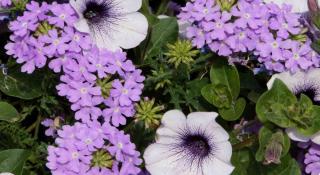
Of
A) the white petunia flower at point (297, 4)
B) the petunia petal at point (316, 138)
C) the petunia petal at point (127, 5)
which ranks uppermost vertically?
the petunia petal at point (127, 5)

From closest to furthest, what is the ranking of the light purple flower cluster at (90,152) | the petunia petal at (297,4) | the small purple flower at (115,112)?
the light purple flower cluster at (90,152) → the small purple flower at (115,112) → the petunia petal at (297,4)

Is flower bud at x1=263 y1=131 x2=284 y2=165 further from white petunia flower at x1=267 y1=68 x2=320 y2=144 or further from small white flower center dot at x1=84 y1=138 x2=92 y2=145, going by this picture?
small white flower center dot at x1=84 y1=138 x2=92 y2=145

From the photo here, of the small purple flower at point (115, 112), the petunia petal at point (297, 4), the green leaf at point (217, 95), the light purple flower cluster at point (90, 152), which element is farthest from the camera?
the petunia petal at point (297, 4)

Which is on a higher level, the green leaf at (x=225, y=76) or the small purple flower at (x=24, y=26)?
the small purple flower at (x=24, y=26)

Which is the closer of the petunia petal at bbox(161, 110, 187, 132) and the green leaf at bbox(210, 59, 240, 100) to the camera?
the petunia petal at bbox(161, 110, 187, 132)

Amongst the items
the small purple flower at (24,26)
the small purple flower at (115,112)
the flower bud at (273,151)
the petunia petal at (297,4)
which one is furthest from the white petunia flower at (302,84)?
the small purple flower at (24,26)

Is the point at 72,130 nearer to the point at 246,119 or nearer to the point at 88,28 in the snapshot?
the point at 88,28

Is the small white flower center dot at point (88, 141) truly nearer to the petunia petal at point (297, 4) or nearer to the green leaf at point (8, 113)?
the green leaf at point (8, 113)

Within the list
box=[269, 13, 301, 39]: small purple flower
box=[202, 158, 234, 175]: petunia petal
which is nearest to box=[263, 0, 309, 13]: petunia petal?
box=[269, 13, 301, 39]: small purple flower
